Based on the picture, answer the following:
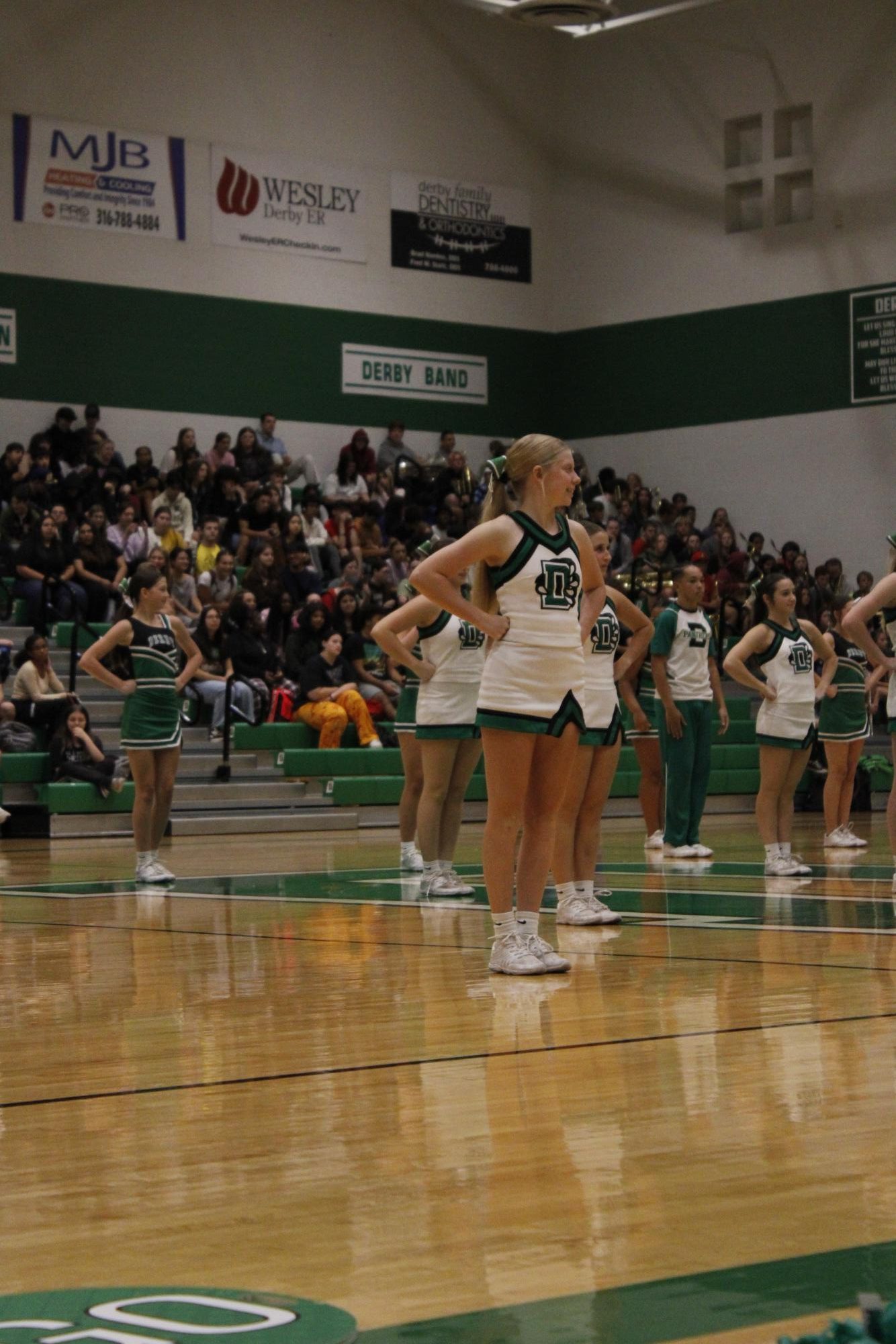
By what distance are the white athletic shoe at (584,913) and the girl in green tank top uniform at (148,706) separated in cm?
327

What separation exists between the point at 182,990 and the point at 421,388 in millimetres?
22088

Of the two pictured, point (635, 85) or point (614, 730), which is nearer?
point (614, 730)

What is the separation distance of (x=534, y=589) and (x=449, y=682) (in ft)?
10.4

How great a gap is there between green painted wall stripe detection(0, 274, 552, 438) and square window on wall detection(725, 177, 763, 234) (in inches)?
144

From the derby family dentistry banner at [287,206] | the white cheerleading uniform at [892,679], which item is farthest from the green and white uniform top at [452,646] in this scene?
the derby family dentistry banner at [287,206]

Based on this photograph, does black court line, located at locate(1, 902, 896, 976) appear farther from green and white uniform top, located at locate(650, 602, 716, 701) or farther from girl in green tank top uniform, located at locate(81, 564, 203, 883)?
green and white uniform top, located at locate(650, 602, 716, 701)

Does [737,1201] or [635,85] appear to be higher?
[635,85]

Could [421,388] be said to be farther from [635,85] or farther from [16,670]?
[16,670]

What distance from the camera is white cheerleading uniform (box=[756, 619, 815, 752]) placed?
439 inches

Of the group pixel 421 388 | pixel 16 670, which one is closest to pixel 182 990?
pixel 16 670

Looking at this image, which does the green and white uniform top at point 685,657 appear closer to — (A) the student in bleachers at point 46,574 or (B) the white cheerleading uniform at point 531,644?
(B) the white cheerleading uniform at point 531,644

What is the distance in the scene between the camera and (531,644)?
6.46m

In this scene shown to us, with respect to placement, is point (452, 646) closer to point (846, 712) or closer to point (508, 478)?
point (508, 478)

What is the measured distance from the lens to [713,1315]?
2695 mm
